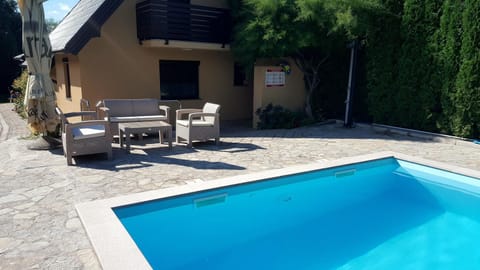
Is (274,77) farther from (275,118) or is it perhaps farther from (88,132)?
(88,132)

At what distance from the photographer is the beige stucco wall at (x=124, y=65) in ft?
34.6

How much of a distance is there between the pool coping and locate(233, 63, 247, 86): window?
279 inches

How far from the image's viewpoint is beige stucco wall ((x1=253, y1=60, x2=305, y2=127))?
1200 cm

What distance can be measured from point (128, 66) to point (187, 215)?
7.43 metres

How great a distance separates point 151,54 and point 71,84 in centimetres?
286

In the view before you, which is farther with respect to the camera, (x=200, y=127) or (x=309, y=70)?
(x=309, y=70)

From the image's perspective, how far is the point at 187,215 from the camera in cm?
519

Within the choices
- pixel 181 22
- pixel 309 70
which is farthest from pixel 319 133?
pixel 181 22

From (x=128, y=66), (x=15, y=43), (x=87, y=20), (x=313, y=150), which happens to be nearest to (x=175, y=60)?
(x=128, y=66)

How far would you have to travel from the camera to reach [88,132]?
23.2ft

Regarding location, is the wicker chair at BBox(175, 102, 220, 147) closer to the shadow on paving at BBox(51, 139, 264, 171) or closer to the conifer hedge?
the shadow on paving at BBox(51, 139, 264, 171)

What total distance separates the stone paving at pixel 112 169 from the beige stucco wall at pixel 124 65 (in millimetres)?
2419

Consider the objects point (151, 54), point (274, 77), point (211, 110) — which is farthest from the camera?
point (274, 77)

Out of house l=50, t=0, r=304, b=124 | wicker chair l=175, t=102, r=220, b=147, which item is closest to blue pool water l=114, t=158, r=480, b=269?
wicker chair l=175, t=102, r=220, b=147
